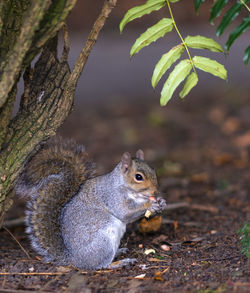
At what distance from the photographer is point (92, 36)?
257 cm

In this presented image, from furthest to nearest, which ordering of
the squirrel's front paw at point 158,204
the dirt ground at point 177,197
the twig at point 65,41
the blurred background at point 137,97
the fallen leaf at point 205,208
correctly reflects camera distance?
1. the blurred background at point 137,97
2. the fallen leaf at point 205,208
3. the squirrel's front paw at point 158,204
4. the twig at point 65,41
5. the dirt ground at point 177,197

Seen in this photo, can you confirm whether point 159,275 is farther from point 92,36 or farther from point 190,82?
point 92,36

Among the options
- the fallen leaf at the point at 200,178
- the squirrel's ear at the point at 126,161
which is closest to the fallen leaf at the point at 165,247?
the squirrel's ear at the point at 126,161

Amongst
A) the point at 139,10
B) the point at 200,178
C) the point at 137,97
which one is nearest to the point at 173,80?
the point at 139,10

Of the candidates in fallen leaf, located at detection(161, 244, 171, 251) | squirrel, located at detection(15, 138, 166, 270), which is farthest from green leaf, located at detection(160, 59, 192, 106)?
fallen leaf, located at detection(161, 244, 171, 251)

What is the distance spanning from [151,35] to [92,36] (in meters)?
0.36

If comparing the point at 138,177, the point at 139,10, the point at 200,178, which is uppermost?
the point at 139,10

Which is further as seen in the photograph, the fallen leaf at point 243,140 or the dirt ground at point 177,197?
the fallen leaf at point 243,140

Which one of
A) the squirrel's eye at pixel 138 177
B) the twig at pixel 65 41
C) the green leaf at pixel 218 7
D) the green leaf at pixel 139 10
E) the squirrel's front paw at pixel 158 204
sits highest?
the green leaf at pixel 218 7

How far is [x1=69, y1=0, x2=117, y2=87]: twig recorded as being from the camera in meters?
2.50

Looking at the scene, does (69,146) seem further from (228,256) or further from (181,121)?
(181,121)

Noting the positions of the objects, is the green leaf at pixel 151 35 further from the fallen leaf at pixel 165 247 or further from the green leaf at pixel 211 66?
the fallen leaf at pixel 165 247

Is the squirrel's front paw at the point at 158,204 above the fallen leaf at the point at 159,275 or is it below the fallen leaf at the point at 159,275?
above

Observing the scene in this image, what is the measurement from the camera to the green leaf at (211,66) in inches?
92.1
